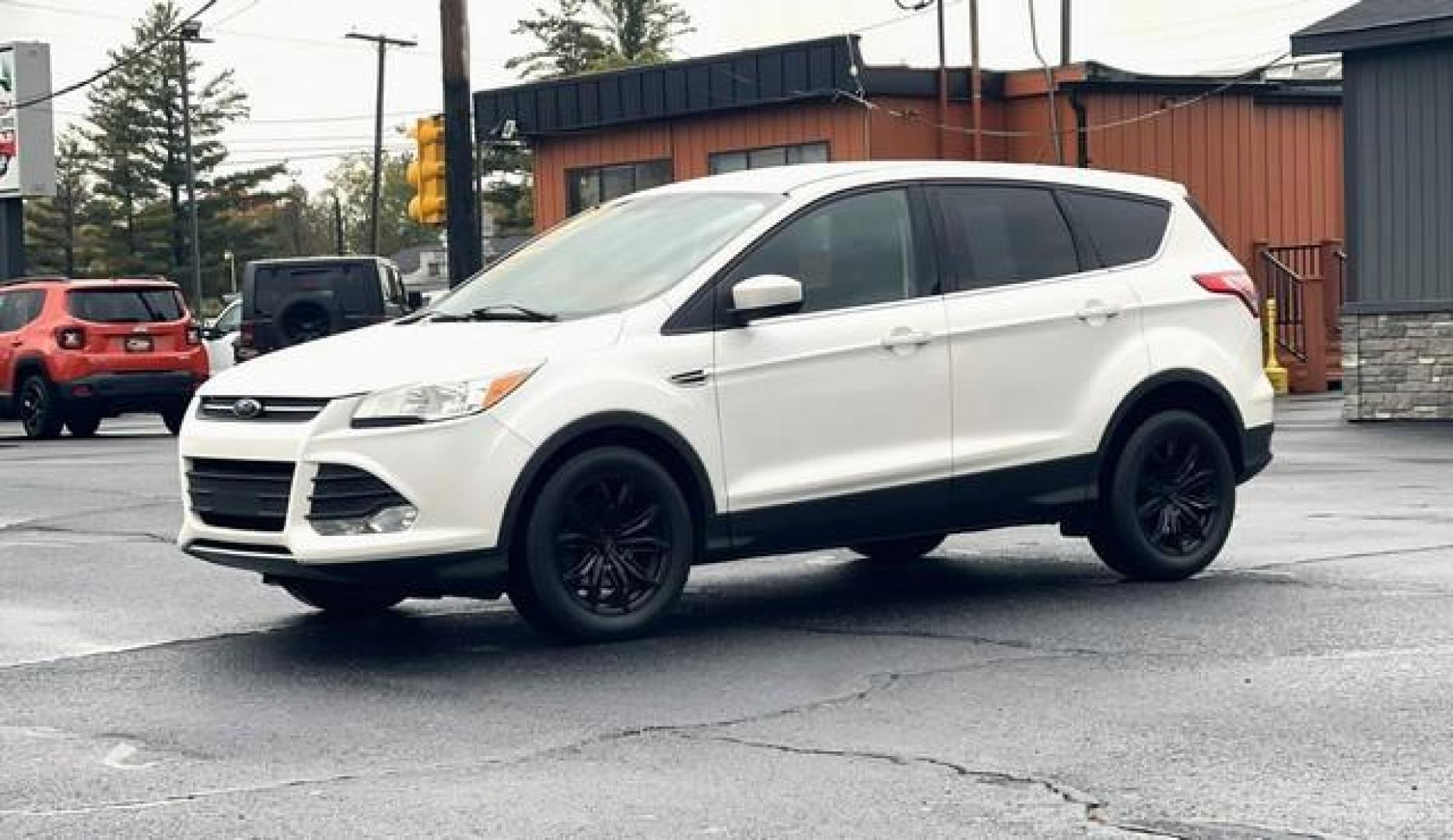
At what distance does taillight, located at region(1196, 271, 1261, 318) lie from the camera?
404 inches

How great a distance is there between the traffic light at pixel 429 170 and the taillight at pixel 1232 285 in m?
14.4

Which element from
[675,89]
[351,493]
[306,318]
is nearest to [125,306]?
[306,318]

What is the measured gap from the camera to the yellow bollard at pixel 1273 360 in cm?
2972

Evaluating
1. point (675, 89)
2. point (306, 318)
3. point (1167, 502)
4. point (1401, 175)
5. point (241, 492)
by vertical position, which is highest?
point (675, 89)

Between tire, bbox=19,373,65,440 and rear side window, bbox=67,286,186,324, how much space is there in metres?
0.87

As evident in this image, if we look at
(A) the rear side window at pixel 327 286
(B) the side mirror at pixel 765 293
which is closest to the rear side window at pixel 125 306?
(A) the rear side window at pixel 327 286

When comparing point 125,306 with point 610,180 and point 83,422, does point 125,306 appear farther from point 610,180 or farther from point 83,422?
point 610,180

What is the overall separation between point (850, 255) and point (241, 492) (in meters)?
2.53

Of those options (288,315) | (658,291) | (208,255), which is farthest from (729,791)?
(208,255)

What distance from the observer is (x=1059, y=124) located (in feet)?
116

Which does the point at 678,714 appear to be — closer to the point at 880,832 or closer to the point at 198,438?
the point at 880,832

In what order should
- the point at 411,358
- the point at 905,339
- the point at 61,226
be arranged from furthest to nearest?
the point at 61,226 → the point at 905,339 → the point at 411,358

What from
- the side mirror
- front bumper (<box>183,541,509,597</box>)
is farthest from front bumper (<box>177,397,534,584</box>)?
the side mirror

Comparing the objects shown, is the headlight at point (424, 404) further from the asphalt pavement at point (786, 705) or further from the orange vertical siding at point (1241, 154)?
the orange vertical siding at point (1241, 154)
